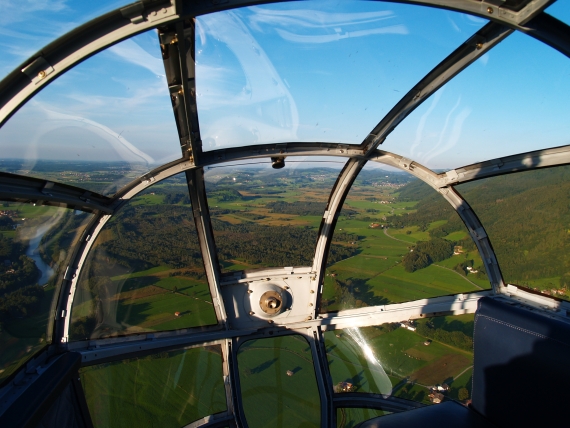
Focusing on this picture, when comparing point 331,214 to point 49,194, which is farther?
point 331,214

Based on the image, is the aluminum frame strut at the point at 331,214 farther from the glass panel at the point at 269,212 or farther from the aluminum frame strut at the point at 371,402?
the aluminum frame strut at the point at 371,402

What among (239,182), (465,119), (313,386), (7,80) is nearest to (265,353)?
(313,386)

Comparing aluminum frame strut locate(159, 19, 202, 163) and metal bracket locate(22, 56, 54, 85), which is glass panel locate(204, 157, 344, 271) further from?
metal bracket locate(22, 56, 54, 85)

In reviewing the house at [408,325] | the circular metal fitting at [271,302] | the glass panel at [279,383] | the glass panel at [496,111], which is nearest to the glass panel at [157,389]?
the glass panel at [279,383]

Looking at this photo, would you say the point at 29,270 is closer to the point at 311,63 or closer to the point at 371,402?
the point at 311,63

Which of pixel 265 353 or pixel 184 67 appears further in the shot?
pixel 265 353

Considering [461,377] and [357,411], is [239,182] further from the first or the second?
[461,377]

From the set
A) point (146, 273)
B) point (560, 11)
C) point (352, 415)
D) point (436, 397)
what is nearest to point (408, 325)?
point (436, 397)
